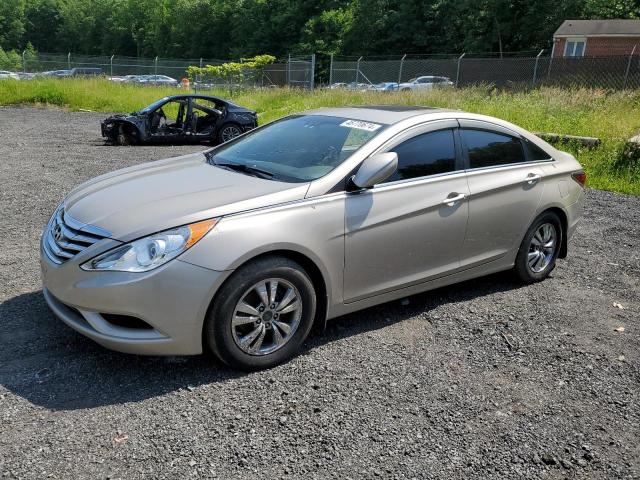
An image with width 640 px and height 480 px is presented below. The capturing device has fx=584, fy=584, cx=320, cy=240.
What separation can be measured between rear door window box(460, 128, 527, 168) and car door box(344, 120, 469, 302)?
0.54ft

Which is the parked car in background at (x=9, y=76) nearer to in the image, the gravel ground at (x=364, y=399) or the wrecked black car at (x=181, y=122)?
the wrecked black car at (x=181, y=122)

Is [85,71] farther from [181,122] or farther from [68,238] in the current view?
[68,238]

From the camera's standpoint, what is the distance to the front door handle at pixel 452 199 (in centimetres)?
445

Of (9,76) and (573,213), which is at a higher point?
(9,76)

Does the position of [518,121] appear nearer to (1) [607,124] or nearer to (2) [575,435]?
(1) [607,124]

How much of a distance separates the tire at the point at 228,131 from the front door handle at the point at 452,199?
11245mm

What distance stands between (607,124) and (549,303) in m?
9.13

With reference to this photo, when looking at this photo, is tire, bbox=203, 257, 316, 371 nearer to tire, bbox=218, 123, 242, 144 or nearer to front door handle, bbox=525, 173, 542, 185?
front door handle, bbox=525, 173, 542, 185

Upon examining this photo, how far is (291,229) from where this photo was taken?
3639 millimetres

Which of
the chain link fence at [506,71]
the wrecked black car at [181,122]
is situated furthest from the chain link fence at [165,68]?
the wrecked black car at [181,122]

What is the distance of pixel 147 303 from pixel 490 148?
3.18 meters

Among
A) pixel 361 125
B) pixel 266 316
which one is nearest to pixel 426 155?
pixel 361 125

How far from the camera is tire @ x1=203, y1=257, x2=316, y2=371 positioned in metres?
3.45

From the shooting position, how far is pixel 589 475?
2.92 meters
